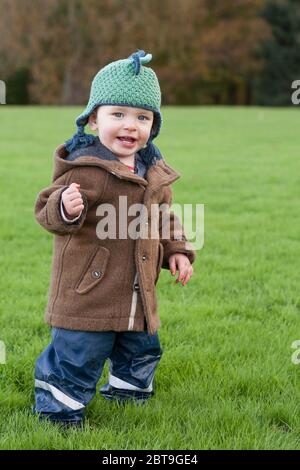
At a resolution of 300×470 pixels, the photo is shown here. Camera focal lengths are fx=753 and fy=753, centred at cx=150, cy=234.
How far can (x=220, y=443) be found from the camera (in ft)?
9.49

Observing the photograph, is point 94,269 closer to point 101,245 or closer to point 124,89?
point 101,245

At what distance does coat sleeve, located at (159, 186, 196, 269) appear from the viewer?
10.7ft

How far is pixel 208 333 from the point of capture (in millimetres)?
4180

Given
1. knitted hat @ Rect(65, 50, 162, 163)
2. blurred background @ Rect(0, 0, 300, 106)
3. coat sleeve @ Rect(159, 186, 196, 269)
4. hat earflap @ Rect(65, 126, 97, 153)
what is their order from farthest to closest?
blurred background @ Rect(0, 0, 300, 106), coat sleeve @ Rect(159, 186, 196, 269), hat earflap @ Rect(65, 126, 97, 153), knitted hat @ Rect(65, 50, 162, 163)

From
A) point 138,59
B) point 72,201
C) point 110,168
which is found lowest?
point 72,201

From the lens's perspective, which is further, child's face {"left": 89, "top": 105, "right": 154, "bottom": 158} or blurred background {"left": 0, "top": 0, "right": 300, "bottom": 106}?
blurred background {"left": 0, "top": 0, "right": 300, "bottom": 106}

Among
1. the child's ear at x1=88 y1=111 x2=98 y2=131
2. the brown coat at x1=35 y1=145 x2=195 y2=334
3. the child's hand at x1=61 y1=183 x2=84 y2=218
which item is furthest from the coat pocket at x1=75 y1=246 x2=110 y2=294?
the child's ear at x1=88 y1=111 x2=98 y2=131

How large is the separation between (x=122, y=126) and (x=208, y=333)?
5.34 ft

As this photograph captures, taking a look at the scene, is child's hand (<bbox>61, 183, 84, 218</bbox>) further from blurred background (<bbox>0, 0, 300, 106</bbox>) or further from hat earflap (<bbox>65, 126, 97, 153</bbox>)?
blurred background (<bbox>0, 0, 300, 106</bbox>)

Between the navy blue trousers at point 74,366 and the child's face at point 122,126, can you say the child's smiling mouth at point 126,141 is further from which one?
the navy blue trousers at point 74,366

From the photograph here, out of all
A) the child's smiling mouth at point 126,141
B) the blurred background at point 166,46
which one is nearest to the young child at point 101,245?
the child's smiling mouth at point 126,141

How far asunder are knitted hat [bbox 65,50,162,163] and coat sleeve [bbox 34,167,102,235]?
147 mm

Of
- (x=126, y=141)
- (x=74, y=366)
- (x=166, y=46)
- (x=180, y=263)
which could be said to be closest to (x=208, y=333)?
(x=180, y=263)

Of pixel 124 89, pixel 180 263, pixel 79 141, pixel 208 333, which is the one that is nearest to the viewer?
pixel 124 89
